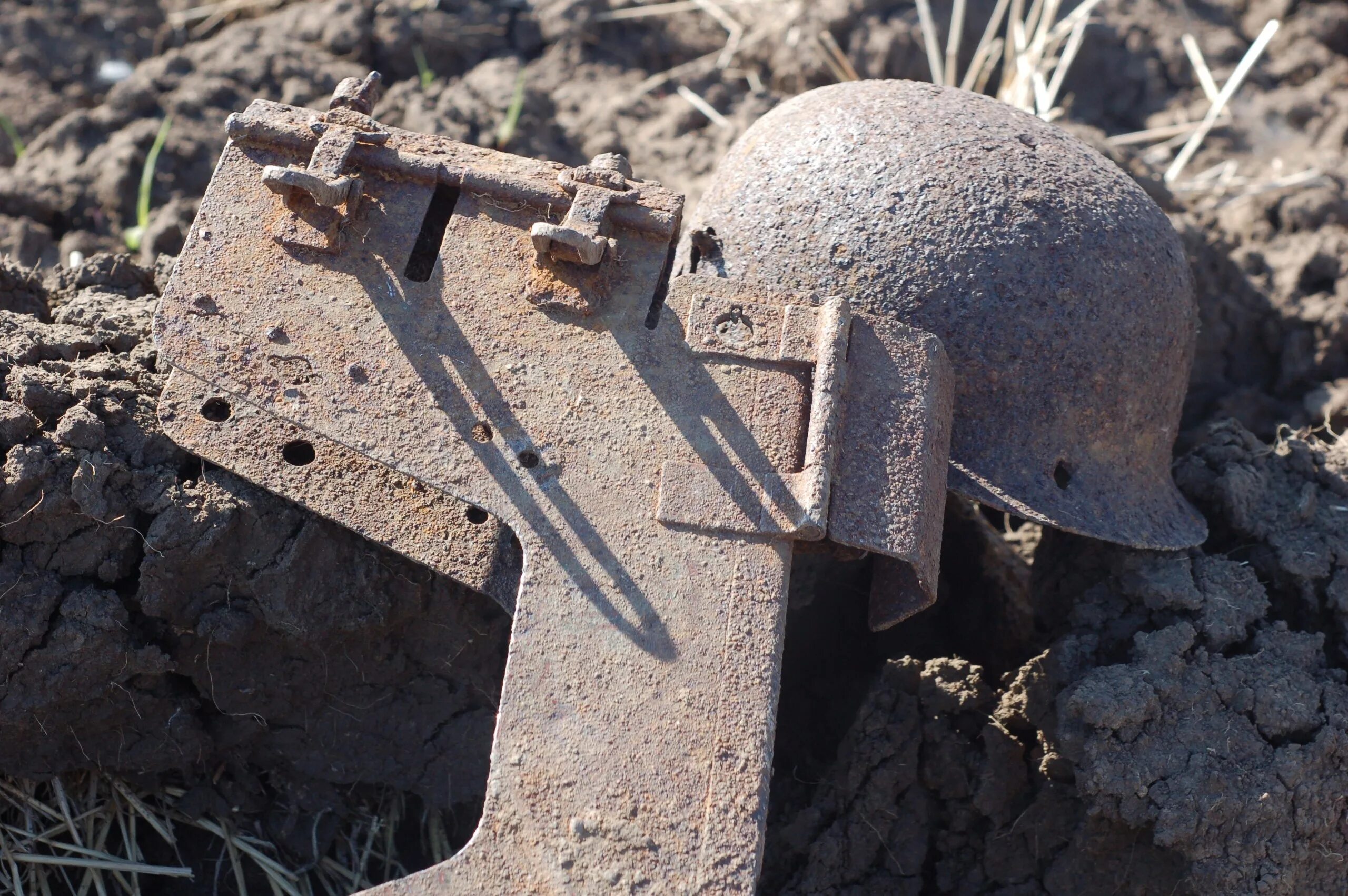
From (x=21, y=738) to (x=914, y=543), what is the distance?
A: 6.42 feet

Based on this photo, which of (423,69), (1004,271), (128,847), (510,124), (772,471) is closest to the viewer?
(772,471)

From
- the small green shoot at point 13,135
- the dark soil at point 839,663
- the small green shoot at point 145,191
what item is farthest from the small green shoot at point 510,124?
the small green shoot at point 13,135

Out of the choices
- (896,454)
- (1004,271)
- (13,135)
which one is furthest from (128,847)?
(13,135)

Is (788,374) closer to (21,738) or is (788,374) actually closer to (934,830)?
(934,830)

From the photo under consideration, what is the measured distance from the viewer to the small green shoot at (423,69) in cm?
450

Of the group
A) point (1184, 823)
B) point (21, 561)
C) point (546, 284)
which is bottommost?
point (1184, 823)

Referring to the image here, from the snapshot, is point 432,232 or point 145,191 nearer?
point 432,232

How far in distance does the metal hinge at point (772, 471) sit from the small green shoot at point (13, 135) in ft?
10.7

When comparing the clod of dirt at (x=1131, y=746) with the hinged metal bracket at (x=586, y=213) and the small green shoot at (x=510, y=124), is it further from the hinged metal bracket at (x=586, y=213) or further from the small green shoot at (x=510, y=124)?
the small green shoot at (x=510, y=124)

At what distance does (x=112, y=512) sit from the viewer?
8.02 ft

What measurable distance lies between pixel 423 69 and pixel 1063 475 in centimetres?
305

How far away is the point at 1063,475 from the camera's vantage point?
2670mm

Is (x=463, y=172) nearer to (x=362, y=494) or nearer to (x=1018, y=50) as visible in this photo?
(x=362, y=494)

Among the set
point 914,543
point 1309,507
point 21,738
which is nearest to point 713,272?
point 914,543
